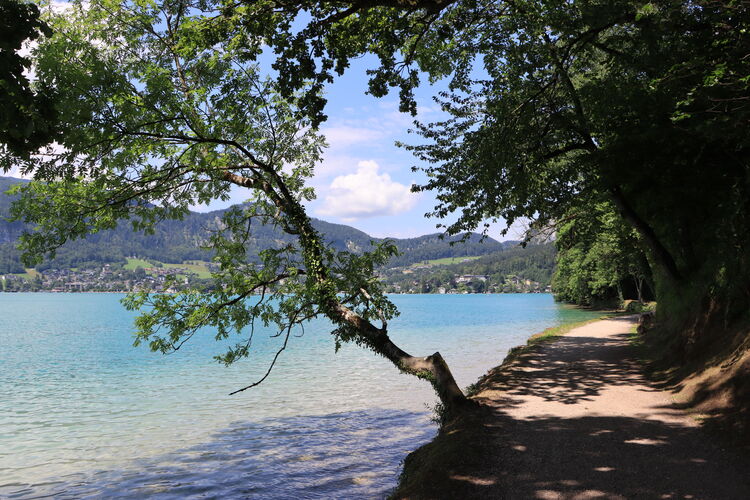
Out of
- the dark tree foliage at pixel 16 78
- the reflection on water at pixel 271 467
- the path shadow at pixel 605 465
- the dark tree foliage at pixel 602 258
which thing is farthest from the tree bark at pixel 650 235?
the dark tree foliage at pixel 16 78

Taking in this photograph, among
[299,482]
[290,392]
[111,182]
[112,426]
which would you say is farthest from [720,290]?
[112,426]

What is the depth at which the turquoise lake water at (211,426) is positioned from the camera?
10.2 meters

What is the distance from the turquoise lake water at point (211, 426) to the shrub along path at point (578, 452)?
2.33 metres

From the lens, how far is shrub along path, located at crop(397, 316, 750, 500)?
6000 mm

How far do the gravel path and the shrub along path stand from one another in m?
0.01

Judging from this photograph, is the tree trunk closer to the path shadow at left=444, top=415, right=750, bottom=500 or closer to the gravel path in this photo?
the gravel path

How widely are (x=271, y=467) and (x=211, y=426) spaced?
4.46m

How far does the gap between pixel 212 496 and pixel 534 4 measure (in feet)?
42.9

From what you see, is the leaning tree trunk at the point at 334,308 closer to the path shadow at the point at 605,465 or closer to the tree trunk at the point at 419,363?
the tree trunk at the point at 419,363

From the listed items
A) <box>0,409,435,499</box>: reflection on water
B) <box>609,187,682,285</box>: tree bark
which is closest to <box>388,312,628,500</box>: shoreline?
<box>0,409,435,499</box>: reflection on water

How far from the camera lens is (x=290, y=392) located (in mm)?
19031

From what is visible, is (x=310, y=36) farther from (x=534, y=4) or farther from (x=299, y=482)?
(x=299, y=482)

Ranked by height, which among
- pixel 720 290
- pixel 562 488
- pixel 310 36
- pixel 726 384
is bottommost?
pixel 562 488

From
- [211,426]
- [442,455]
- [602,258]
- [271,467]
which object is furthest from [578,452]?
[602,258]
